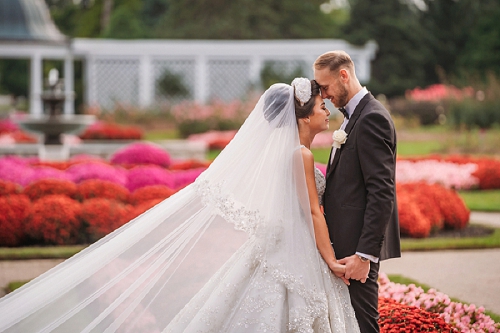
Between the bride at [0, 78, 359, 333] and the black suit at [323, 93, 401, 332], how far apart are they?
75 mm

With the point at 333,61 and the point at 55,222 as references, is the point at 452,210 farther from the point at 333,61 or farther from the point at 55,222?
the point at 333,61

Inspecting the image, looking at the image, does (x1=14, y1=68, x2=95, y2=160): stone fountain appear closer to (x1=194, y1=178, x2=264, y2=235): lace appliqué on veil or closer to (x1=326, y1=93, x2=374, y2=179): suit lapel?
(x1=194, y1=178, x2=264, y2=235): lace appliqué on veil

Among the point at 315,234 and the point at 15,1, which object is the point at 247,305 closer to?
the point at 315,234

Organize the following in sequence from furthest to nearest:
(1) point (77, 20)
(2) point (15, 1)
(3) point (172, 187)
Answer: (1) point (77, 20), (2) point (15, 1), (3) point (172, 187)

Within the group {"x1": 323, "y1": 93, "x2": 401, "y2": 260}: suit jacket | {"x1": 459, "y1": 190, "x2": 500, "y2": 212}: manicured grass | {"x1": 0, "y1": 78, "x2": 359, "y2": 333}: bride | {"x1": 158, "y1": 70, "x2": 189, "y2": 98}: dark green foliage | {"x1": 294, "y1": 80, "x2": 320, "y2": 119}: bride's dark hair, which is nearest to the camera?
{"x1": 323, "y1": 93, "x2": 401, "y2": 260}: suit jacket

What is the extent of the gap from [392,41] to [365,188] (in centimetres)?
2777

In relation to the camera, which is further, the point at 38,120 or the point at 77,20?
the point at 77,20

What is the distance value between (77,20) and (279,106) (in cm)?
3802

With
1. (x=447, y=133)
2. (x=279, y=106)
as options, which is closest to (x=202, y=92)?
(x=447, y=133)

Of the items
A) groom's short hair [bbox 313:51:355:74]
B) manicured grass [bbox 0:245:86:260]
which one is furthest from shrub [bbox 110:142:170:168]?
groom's short hair [bbox 313:51:355:74]

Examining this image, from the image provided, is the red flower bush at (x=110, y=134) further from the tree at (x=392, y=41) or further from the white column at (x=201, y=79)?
the tree at (x=392, y=41)

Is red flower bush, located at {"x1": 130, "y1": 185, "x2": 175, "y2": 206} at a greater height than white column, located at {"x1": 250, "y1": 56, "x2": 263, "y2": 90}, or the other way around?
white column, located at {"x1": 250, "y1": 56, "x2": 263, "y2": 90}

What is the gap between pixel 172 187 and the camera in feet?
27.3

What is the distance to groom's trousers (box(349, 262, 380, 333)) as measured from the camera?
10.5 ft
